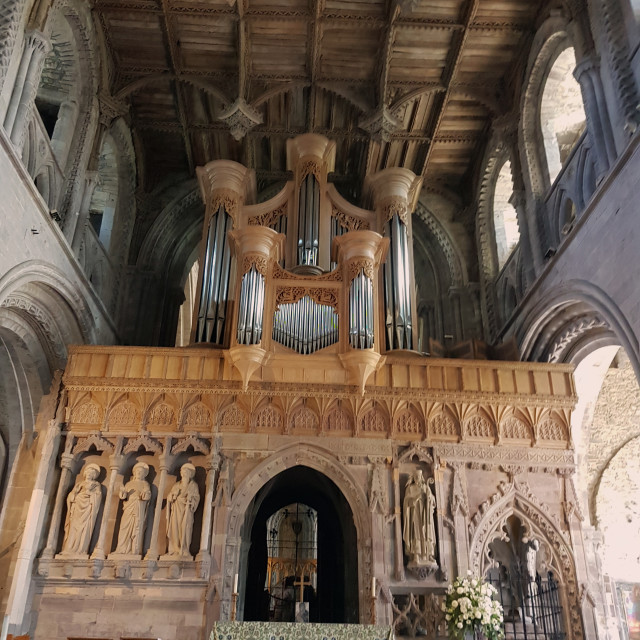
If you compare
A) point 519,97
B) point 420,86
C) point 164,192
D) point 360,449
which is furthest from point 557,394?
point 164,192

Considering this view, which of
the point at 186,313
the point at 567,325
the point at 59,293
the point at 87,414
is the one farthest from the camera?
the point at 186,313

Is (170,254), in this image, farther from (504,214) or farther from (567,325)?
(567,325)

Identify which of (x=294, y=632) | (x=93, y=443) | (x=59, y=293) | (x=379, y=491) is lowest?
(x=294, y=632)

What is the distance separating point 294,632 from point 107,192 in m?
11.0

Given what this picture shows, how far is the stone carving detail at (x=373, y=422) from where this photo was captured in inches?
426

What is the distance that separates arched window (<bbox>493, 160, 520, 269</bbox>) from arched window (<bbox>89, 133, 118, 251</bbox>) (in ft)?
29.0

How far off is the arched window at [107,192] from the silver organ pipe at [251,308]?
5.04m

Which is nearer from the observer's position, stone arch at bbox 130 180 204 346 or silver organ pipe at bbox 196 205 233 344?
silver organ pipe at bbox 196 205 233 344

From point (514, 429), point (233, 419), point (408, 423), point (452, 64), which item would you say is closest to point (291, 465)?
point (233, 419)

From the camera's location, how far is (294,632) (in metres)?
7.59

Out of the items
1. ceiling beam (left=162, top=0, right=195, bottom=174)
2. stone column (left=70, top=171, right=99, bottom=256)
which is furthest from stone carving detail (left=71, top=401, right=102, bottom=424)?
ceiling beam (left=162, top=0, right=195, bottom=174)

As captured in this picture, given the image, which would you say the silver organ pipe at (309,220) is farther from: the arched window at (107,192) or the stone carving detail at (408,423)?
the arched window at (107,192)

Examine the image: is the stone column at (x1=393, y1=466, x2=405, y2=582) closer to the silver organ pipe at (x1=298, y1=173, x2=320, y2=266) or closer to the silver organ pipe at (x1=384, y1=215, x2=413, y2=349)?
the silver organ pipe at (x1=384, y1=215, x2=413, y2=349)

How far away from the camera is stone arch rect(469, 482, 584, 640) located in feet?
31.9
